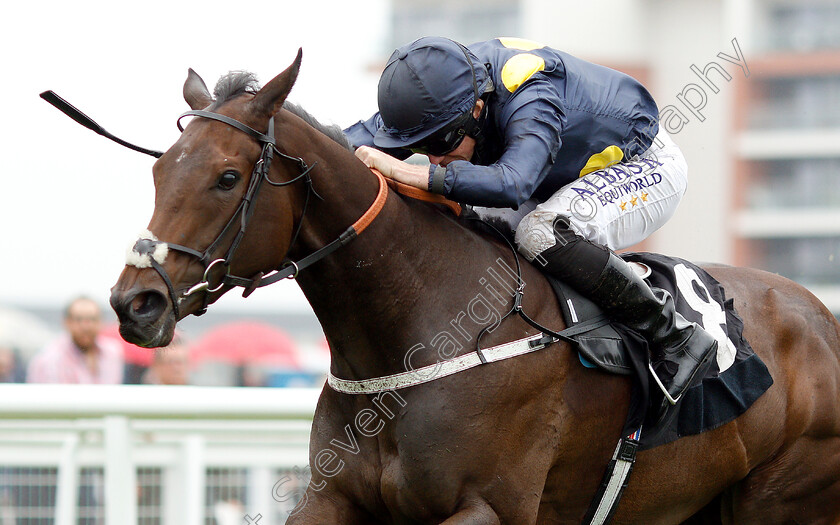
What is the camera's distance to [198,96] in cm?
272

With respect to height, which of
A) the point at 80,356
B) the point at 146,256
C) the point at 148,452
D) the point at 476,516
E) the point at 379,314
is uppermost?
the point at 146,256

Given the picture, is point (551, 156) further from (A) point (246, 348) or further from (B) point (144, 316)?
(A) point (246, 348)

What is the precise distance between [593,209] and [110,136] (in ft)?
4.98

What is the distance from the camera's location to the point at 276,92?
2.52 meters

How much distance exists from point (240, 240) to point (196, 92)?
0.54m

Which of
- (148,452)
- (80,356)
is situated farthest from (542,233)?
(80,356)

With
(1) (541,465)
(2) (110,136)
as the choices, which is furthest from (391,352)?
(2) (110,136)

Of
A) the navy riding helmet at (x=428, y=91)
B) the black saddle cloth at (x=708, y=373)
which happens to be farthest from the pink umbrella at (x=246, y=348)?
the navy riding helmet at (x=428, y=91)

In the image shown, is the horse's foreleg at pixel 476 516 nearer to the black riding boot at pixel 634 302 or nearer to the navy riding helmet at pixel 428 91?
the black riding boot at pixel 634 302

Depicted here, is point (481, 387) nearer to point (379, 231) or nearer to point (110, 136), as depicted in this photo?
point (379, 231)

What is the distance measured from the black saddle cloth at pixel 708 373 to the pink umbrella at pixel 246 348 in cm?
914

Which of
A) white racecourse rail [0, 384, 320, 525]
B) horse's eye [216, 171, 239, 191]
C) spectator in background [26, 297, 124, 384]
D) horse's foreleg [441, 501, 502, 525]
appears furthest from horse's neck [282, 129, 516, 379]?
spectator in background [26, 297, 124, 384]

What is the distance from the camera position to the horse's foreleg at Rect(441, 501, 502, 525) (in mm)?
2602

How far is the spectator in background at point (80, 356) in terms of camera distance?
545cm
